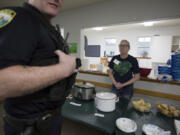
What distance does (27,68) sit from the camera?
39 cm

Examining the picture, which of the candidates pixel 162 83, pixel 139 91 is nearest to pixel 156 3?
pixel 162 83

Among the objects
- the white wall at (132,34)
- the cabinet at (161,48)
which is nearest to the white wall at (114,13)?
the cabinet at (161,48)

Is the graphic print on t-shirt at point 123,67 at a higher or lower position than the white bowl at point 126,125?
higher

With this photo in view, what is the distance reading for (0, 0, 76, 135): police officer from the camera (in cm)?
36

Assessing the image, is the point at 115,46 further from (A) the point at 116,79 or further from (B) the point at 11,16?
(B) the point at 11,16

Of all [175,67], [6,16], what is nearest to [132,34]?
[175,67]

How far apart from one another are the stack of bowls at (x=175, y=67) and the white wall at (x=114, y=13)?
0.75 meters

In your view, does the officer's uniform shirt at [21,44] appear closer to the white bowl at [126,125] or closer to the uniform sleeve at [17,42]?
the uniform sleeve at [17,42]

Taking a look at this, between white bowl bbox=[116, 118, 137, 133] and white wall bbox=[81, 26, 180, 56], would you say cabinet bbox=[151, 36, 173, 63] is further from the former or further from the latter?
white bowl bbox=[116, 118, 137, 133]

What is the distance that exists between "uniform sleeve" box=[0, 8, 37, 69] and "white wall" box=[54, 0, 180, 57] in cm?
228

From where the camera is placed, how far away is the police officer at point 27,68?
36 cm

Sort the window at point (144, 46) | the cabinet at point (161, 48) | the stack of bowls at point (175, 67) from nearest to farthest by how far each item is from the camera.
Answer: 1. the stack of bowls at point (175, 67)
2. the cabinet at point (161, 48)
3. the window at point (144, 46)

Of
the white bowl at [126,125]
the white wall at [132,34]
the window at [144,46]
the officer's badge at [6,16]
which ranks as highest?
the white wall at [132,34]

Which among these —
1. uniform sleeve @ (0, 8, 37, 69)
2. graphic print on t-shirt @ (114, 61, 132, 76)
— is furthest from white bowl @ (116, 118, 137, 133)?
graphic print on t-shirt @ (114, 61, 132, 76)
